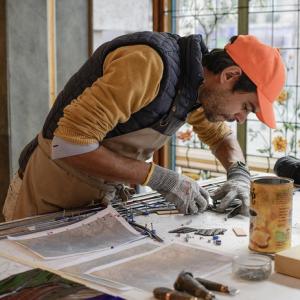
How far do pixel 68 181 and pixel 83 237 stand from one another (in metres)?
0.41

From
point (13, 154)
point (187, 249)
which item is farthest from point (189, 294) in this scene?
point (13, 154)

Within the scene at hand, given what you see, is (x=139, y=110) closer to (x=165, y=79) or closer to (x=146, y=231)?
(x=165, y=79)

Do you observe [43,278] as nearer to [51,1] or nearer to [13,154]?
[13,154]

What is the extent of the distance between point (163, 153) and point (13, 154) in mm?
1204

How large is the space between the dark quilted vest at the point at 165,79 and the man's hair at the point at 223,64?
4cm

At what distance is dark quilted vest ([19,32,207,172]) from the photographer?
1.70 m

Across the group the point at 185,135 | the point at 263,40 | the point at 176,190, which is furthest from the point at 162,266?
the point at 185,135

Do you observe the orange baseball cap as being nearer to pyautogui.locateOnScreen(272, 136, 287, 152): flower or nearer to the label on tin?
the label on tin

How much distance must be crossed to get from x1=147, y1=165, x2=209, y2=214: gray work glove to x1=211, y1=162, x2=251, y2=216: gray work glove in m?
0.11

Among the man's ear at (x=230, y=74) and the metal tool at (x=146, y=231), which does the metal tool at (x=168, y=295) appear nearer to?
the metal tool at (x=146, y=231)

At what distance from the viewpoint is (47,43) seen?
11.5 ft

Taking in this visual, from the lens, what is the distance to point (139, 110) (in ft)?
5.72

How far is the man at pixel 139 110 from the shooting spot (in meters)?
1.61

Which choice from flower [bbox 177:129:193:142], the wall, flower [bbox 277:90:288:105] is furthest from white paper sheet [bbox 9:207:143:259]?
flower [bbox 177:129:193:142]
